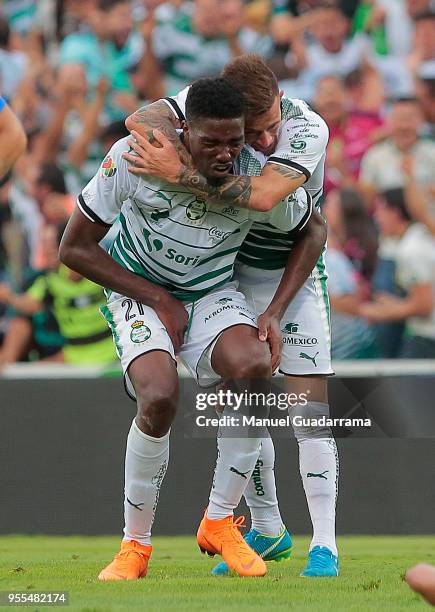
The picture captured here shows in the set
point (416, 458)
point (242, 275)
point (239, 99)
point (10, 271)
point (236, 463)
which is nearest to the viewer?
point (239, 99)

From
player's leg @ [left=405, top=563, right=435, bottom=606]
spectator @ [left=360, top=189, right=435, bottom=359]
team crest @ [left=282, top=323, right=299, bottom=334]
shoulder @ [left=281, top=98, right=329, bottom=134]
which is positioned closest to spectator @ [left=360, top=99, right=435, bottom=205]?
spectator @ [left=360, top=189, right=435, bottom=359]

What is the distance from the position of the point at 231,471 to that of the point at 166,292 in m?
0.94

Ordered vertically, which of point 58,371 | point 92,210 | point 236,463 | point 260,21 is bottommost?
point 58,371

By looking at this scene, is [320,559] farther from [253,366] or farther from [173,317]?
[173,317]

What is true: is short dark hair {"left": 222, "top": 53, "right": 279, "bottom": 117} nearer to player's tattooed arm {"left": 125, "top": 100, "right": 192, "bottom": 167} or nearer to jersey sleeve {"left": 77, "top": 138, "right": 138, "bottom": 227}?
player's tattooed arm {"left": 125, "top": 100, "right": 192, "bottom": 167}

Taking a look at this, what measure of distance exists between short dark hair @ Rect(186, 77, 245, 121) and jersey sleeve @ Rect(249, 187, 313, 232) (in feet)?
1.99

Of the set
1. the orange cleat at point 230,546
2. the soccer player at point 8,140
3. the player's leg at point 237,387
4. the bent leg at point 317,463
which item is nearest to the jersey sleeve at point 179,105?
the soccer player at point 8,140

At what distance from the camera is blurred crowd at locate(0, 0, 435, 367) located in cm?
1012

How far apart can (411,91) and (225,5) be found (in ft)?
6.63

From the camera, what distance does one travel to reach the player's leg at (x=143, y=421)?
17.9ft

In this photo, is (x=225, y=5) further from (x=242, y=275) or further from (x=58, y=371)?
(x=242, y=275)

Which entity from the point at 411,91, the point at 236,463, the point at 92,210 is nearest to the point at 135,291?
the point at 92,210

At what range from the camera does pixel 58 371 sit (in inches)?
356

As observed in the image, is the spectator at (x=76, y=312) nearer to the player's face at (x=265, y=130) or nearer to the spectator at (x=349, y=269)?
the spectator at (x=349, y=269)
